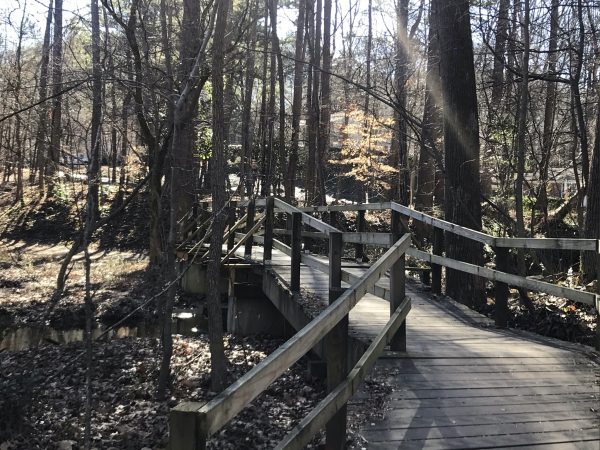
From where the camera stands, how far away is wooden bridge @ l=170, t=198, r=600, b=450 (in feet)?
9.26

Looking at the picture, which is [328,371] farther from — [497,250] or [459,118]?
[459,118]

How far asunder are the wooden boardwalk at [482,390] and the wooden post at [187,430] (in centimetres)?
187

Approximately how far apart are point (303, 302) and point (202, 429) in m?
5.27

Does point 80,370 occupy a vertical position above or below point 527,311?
below

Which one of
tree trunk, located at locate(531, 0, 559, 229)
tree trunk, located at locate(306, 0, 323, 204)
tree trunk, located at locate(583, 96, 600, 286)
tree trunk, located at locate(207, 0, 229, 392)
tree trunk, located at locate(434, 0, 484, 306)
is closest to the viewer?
tree trunk, located at locate(207, 0, 229, 392)

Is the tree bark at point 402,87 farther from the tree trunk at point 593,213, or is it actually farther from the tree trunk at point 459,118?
the tree trunk at point 593,213

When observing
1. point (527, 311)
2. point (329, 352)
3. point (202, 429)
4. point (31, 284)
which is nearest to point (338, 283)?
point (329, 352)

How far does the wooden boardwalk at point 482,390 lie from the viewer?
3732mm

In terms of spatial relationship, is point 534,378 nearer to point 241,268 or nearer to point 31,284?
point 241,268

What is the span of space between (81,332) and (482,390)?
10499 millimetres

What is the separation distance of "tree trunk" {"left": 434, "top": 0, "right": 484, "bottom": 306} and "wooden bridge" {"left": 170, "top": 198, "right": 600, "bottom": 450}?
1.60m

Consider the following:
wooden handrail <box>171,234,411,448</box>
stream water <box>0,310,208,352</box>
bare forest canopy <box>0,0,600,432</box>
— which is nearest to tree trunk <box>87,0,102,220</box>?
bare forest canopy <box>0,0,600,432</box>

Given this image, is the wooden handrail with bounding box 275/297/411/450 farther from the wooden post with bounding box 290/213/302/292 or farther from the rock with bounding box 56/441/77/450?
the rock with bounding box 56/441/77/450

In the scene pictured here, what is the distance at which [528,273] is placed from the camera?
11.6 m
